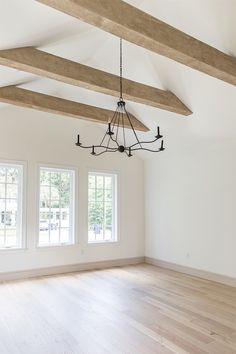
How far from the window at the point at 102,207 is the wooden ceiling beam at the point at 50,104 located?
1643 millimetres

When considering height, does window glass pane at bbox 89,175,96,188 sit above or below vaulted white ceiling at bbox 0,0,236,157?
below

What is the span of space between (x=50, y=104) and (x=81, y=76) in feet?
4.26

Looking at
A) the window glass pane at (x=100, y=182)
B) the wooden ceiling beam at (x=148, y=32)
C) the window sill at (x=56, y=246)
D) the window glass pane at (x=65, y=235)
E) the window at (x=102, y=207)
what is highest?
the wooden ceiling beam at (x=148, y=32)

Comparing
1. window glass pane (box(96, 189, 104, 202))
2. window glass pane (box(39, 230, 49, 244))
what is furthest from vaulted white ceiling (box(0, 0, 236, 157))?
window glass pane (box(39, 230, 49, 244))

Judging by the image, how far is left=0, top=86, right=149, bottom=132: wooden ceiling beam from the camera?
181 inches

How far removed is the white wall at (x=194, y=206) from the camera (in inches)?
211

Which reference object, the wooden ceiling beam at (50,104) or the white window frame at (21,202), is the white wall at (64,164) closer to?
the white window frame at (21,202)

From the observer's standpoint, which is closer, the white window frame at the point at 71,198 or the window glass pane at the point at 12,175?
the window glass pane at the point at 12,175

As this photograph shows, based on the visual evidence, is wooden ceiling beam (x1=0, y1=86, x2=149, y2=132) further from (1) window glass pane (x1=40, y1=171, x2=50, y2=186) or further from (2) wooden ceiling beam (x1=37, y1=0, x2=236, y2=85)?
(2) wooden ceiling beam (x1=37, y1=0, x2=236, y2=85)

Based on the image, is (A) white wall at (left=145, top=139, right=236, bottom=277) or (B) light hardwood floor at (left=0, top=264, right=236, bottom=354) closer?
(B) light hardwood floor at (left=0, top=264, right=236, bottom=354)

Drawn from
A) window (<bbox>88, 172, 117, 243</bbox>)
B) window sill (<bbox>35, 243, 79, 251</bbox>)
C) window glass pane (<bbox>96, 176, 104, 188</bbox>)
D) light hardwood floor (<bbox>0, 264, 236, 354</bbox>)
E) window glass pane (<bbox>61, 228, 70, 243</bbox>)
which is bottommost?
light hardwood floor (<bbox>0, 264, 236, 354</bbox>)

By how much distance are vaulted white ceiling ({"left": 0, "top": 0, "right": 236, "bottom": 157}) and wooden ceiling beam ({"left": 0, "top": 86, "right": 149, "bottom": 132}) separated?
164 mm


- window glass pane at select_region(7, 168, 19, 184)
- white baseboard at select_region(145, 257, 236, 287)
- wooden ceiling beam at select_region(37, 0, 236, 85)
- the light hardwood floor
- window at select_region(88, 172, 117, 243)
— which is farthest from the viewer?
window at select_region(88, 172, 117, 243)

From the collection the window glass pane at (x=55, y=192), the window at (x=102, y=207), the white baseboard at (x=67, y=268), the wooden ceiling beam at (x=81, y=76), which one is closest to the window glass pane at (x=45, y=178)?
the window glass pane at (x=55, y=192)
